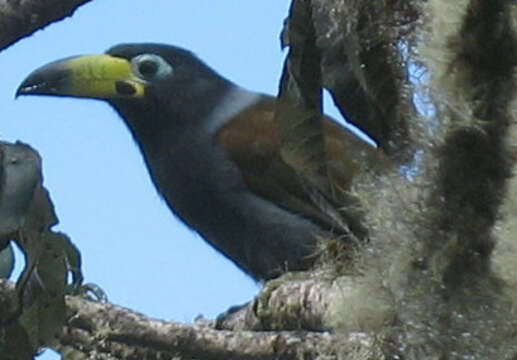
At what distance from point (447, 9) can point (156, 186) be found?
269 cm

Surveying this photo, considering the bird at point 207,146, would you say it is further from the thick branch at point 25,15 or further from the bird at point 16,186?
the bird at point 16,186

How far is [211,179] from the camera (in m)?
3.28

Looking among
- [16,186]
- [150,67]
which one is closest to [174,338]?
[16,186]

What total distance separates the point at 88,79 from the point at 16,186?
1.88m

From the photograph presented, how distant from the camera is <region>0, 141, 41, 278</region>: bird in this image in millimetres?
1560

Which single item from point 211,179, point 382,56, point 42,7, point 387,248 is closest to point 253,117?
point 211,179

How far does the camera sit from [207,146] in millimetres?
3381

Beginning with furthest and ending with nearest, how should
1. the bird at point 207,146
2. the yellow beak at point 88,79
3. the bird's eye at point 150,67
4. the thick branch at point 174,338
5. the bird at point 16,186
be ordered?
the bird's eye at point 150,67 → the yellow beak at point 88,79 → the bird at point 207,146 → the thick branch at point 174,338 → the bird at point 16,186

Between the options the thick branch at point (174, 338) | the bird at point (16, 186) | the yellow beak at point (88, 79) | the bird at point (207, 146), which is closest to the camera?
the bird at point (16, 186)

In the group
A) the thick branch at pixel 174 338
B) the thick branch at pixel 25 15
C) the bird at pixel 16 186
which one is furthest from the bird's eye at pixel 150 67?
the bird at pixel 16 186

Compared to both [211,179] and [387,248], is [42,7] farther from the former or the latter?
[211,179]

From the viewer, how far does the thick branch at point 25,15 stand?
162 cm

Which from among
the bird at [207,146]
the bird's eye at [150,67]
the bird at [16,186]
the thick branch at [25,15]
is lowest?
the bird at [207,146]

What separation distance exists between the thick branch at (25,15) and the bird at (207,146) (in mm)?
1256
